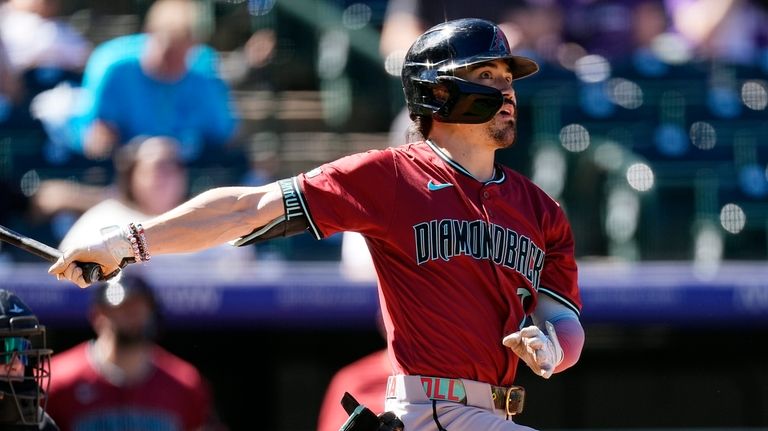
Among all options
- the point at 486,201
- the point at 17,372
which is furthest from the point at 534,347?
the point at 17,372

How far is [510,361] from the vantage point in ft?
12.0

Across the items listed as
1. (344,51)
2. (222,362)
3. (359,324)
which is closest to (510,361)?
(359,324)

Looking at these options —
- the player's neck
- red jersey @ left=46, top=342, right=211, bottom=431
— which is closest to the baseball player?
the player's neck

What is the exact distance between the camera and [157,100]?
744cm

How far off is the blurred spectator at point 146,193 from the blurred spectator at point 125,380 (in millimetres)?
496

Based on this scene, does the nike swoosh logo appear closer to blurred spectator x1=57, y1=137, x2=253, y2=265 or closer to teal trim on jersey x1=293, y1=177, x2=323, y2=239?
teal trim on jersey x1=293, y1=177, x2=323, y2=239

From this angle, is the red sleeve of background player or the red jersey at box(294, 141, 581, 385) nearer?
the red jersey at box(294, 141, 581, 385)

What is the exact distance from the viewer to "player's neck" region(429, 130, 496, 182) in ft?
12.3

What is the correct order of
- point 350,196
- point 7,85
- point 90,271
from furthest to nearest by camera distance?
point 7,85 < point 350,196 < point 90,271

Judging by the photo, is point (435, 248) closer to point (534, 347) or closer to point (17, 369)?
point (534, 347)

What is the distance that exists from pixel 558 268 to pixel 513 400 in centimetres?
44

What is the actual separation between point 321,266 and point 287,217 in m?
3.38

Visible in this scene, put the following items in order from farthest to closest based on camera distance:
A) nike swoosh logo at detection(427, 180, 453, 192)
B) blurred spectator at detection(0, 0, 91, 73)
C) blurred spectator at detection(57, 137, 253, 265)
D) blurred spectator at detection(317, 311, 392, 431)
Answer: blurred spectator at detection(0, 0, 91, 73) → blurred spectator at detection(57, 137, 253, 265) → blurred spectator at detection(317, 311, 392, 431) → nike swoosh logo at detection(427, 180, 453, 192)

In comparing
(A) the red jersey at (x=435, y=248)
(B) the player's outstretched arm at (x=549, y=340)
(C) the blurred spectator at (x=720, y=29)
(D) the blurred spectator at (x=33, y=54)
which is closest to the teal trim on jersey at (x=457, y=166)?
(A) the red jersey at (x=435, y=248)
